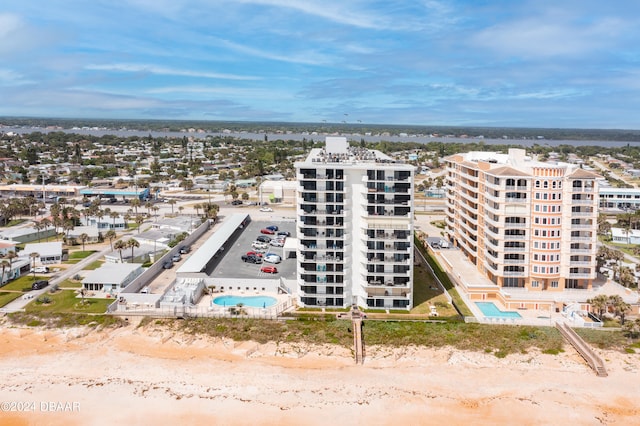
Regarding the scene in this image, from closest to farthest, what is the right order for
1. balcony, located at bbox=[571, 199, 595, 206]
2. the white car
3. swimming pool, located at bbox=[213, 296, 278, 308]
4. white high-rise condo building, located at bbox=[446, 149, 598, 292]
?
1. balcony, located at bbox=[571, 199, 595, 206]
2. white high-rise condo building, located at bbox=[446, 149, 598, 292]
3. swimming pool, located at bbox=[213, 296, 278, 308]
4. the white car

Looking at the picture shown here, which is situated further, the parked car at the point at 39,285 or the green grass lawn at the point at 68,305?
the parked car at the point at 39,285

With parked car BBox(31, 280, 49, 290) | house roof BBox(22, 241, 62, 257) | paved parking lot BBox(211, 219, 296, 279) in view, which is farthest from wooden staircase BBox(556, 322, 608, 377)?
house roof BBox(22, 241, 62, 257)

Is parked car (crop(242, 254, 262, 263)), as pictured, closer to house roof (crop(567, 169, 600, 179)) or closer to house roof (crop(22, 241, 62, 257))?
house roof (crop(22, 241, 62, 257))

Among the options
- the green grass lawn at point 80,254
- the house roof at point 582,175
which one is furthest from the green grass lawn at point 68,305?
the house roof at point 582,175

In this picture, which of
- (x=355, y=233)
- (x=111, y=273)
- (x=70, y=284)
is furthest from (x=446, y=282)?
(x=70, y=284)

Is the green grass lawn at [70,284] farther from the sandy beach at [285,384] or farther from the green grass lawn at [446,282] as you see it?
the green grass lawn at [446,282]

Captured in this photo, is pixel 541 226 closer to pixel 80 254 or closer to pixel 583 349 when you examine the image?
pixel 583 349
